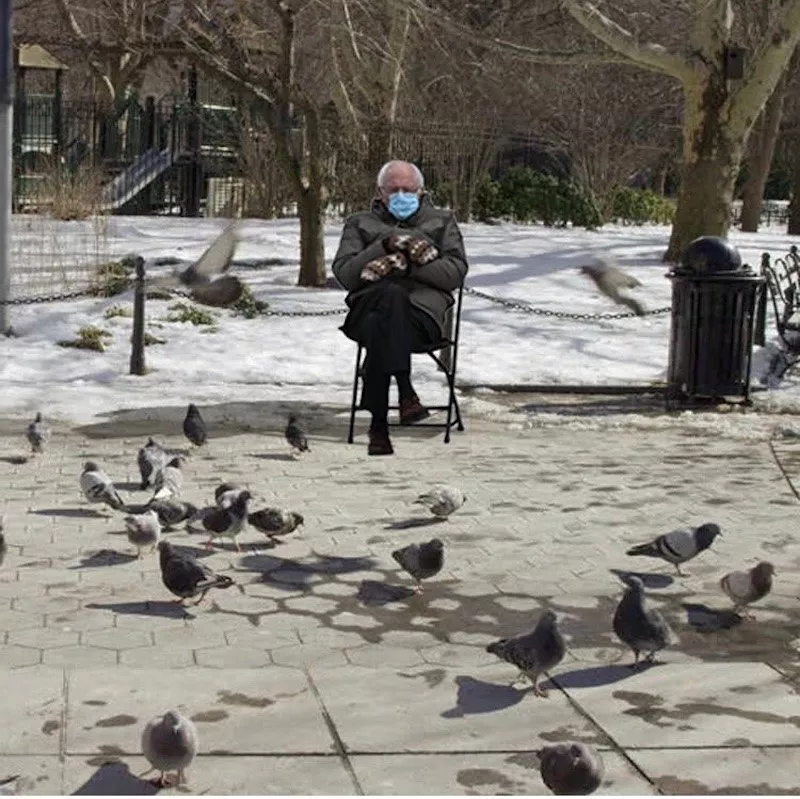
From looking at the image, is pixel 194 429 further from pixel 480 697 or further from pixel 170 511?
pixel 480 697

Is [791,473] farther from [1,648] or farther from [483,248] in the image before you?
[483,248]

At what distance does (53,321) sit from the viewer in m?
15.1

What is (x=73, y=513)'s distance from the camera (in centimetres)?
825

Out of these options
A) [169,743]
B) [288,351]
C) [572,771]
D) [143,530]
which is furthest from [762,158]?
[169,743]

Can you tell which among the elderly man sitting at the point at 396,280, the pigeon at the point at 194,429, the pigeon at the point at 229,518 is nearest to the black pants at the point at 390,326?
the elderly man sitting at the point at 396,280

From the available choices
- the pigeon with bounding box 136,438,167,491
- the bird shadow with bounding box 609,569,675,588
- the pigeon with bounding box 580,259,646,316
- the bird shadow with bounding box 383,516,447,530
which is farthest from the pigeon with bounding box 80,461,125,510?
the pigeon with bounding box 580,259,646,316

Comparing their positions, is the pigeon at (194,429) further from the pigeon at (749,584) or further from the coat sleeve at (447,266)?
the pigeon at (749,584)

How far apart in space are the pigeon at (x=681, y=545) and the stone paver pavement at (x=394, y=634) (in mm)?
126

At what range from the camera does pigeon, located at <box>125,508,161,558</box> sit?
283 inches

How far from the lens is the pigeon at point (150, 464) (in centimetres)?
866

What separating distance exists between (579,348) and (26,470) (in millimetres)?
7148

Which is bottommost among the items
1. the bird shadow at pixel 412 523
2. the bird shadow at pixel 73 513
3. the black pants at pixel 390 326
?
the bird shadow at pixel 73 513

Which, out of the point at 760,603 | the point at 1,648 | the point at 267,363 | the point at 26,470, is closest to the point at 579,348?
the point at 267,363

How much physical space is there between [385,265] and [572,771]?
4563 mm
